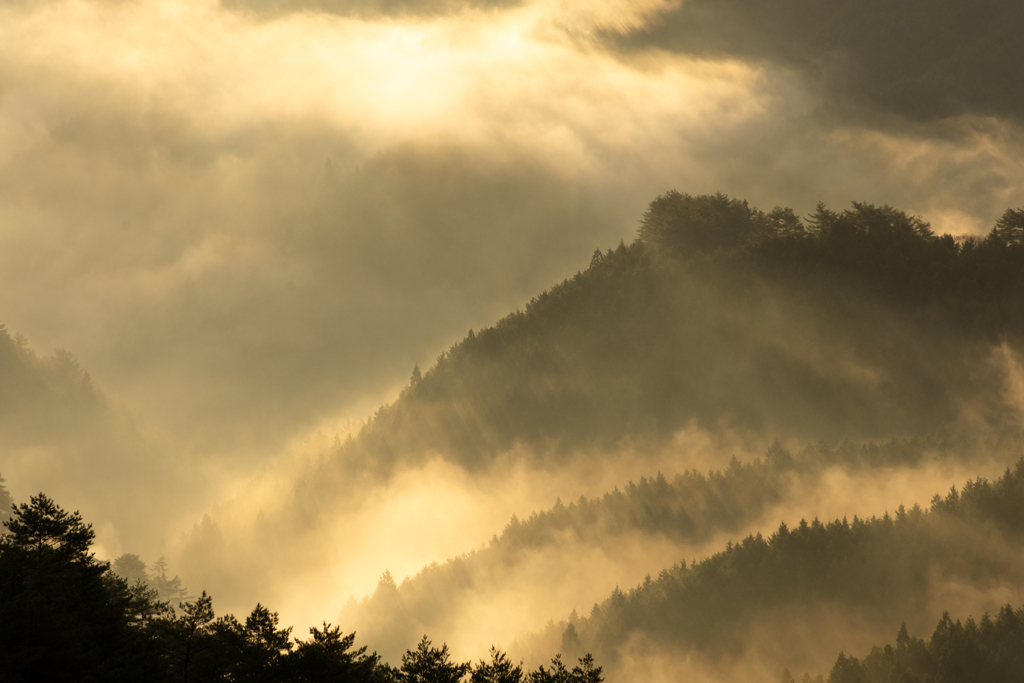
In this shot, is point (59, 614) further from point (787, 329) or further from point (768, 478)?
point (787, 329)

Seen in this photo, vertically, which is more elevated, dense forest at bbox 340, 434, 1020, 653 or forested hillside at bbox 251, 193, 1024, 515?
forested hillside at bbox 251, 193, 1024, 515

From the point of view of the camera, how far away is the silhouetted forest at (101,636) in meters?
29.9

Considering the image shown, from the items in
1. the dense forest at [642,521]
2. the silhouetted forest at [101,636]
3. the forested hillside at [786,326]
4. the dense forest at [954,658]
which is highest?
the forested hillside at [786,326]

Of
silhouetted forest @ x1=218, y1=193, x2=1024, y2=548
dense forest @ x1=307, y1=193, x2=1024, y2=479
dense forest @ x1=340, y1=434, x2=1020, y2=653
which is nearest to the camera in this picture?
Result: dense forest @ x1=340, y1=434, x2=1020, y2=653

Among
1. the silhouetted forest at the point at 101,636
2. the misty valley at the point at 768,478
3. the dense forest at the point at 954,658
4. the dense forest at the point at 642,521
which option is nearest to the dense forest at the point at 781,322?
the misty valley at the point at 768,478

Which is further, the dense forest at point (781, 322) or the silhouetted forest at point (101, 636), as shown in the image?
the dense forest at point (781, 322)

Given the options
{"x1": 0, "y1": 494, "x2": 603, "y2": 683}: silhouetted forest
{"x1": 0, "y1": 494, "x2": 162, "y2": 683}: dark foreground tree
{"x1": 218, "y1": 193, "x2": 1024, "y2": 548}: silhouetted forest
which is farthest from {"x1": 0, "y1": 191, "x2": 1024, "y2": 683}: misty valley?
{"x1": 0, "y1": 494, "x2": 162, "y2": 683}: dark foreground tree

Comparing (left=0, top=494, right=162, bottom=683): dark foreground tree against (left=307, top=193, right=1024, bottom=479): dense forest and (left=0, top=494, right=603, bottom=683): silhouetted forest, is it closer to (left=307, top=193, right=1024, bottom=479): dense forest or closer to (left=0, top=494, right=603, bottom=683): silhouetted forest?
(left=0, top=494, right=603, bottom=683): silhouetted forest

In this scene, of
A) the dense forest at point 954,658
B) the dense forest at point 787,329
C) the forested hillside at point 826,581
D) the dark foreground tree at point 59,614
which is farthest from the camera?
the dense forest at point 787,329

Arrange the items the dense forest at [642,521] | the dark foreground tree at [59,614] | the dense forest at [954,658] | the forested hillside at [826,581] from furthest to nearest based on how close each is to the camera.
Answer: the dense forest at [642,521] < the forested hillside at [826,581] < the dense forest at [954,658] < the dark foreground tree at [59,614]

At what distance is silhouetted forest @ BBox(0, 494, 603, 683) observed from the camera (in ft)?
98.2

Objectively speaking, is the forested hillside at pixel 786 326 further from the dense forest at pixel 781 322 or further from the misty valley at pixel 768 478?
the misty valley at pixel 768 478

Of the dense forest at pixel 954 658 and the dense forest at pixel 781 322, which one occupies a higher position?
the dense forest at pixel 781 322

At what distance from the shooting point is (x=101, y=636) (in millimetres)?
32312
